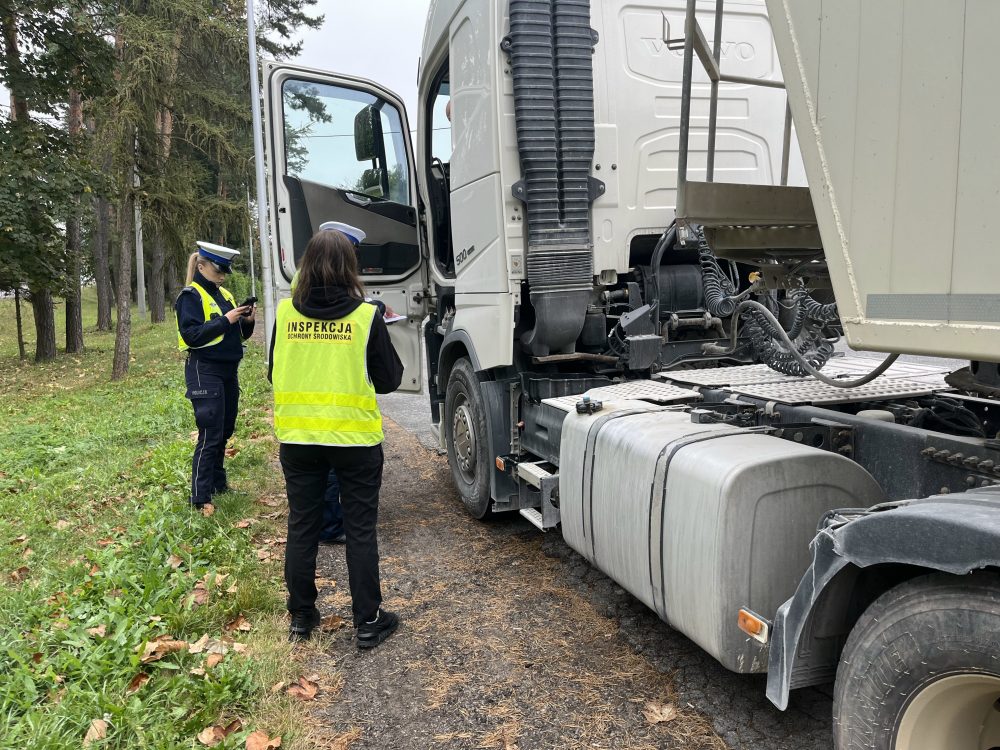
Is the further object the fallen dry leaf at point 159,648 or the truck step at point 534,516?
the truck step at point 534,516

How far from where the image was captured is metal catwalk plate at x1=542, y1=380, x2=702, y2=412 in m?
3.50

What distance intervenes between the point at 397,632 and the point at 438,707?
0.70 meters

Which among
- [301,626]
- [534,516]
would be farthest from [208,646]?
[534,516]

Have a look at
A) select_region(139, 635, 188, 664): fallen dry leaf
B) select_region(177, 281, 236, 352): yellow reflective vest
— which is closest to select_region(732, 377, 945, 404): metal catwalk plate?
select_region(139, 635, 188, 664): fallen dry leaf

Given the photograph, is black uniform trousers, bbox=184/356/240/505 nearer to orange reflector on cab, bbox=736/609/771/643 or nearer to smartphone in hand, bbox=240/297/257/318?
smartphone in hand, bbox=240/297/257/318

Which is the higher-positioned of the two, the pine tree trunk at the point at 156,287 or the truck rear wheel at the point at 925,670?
the pine tree trunk at the point at 156,287

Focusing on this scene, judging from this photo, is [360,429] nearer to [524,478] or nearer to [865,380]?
[524,478]

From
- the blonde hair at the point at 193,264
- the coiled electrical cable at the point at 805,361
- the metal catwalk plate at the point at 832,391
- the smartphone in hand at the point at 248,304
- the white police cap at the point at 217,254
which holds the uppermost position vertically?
the white police cap at the point at 217,254

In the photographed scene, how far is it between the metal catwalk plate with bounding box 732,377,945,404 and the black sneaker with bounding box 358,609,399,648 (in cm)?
194

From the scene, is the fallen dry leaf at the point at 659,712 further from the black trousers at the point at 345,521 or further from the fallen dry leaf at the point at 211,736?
the fallen dry leaf at the point at 211,736

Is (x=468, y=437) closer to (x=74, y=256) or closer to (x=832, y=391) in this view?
(x=832, y=391)

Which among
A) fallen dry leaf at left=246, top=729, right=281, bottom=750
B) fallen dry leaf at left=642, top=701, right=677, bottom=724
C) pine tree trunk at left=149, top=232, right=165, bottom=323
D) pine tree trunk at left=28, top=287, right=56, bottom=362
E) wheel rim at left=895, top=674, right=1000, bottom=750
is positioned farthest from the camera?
pine tree trunk at left=149, top=232, right=165, bottom=323

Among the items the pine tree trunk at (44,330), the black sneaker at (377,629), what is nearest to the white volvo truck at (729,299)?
the black sneaker at (377,629)

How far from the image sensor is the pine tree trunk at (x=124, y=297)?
14383mm
